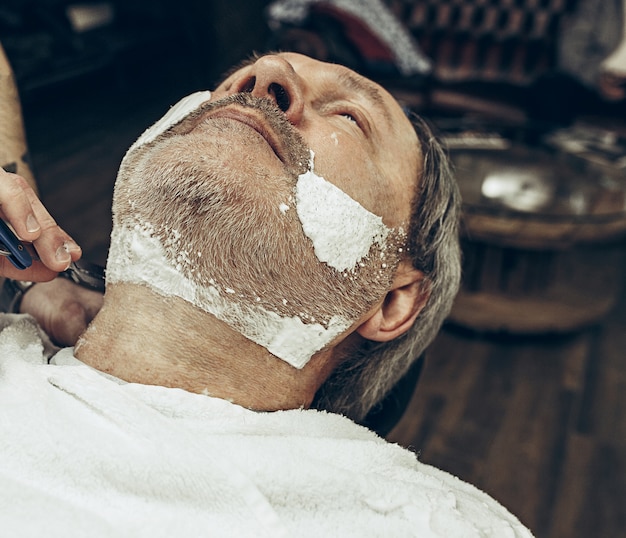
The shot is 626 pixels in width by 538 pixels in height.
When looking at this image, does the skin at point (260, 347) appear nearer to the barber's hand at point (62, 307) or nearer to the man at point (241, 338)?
the man at point (241, 338)

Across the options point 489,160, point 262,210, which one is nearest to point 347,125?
point 262,210

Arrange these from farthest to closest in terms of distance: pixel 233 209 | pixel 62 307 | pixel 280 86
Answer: pixel 62 307 → pixel 280 86 → pixel 233 209

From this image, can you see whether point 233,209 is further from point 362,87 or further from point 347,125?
point 362,87

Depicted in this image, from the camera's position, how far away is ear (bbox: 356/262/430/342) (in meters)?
1.14

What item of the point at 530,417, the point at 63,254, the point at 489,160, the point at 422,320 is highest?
the point at 63,254

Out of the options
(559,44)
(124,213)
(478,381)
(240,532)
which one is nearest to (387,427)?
(240,532)

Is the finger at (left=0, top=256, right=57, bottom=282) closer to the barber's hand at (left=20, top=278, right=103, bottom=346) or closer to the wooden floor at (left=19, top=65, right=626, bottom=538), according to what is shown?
the barber's hand at (left=20, top=278, right=103, bottom=346)

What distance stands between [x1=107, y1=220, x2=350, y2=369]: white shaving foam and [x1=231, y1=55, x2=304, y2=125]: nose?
30 centimetres

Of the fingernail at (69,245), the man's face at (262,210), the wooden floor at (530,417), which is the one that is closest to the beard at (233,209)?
the man's face at (262,210)

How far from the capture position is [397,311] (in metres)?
1.16

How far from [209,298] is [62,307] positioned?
36 cm

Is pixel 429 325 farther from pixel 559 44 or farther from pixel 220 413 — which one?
pixel 559 44

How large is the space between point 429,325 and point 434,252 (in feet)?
0.55

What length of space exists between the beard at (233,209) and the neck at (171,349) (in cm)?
5
